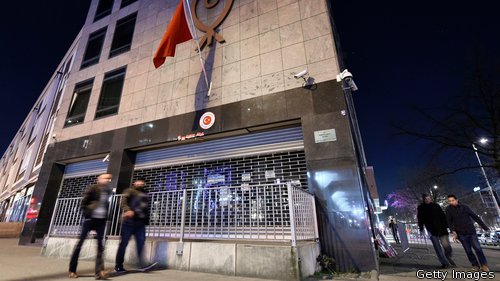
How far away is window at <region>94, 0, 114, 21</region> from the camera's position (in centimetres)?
1445

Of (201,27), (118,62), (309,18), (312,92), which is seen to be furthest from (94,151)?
(309,18)

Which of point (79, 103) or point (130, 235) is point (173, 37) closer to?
point (130, 235)

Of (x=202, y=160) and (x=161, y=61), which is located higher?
(x=161, y=61)

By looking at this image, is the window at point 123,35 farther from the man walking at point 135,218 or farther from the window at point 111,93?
the man walking at point 135,218

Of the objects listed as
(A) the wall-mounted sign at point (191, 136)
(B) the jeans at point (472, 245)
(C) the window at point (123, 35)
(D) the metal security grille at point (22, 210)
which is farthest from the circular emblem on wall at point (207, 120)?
(D) the metal security grille at point (22, 210)

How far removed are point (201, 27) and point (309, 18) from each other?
459cm

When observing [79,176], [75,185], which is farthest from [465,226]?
[75,185]

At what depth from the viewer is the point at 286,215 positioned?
6.07 metres

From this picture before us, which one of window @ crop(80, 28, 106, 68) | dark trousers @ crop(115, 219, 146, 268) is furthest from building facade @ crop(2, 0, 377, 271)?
dark trousers @ crop(115, 219, 146, 268)

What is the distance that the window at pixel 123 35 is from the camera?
481 inches

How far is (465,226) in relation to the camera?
18.6 ft

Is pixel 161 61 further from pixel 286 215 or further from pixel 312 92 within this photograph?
pixel 286 215

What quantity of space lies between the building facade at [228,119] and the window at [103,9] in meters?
3.42

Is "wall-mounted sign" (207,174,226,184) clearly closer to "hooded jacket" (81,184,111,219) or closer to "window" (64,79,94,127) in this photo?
"hooded jacket" (81,184,111,219)
